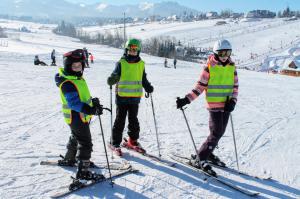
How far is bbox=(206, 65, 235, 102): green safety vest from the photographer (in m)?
4.76

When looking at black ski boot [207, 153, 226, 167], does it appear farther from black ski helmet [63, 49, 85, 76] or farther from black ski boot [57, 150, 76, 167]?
black ski helmet [63, 49, 85, 76]

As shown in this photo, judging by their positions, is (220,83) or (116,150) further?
(116,150)

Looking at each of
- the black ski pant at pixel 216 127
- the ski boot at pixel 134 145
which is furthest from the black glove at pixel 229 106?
the ski boot at pixel 134 145

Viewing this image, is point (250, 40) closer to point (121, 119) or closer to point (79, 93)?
point (121, 119)

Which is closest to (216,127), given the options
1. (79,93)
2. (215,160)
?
(215,160)

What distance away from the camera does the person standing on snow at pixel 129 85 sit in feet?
17.4

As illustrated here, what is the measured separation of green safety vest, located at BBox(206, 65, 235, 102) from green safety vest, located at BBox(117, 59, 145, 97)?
118 cm

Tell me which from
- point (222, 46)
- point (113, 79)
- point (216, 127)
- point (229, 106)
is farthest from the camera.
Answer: point (113, 79)

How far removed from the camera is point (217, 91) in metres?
4.86

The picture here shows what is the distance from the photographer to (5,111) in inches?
344

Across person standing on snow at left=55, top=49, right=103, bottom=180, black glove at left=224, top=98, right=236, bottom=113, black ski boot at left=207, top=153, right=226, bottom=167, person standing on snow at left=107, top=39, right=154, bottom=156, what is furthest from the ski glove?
black ski boot at left=207, top=153, right=226, bottom=167

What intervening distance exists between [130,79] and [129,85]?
10cm

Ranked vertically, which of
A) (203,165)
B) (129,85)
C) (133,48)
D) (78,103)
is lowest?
(203,165)

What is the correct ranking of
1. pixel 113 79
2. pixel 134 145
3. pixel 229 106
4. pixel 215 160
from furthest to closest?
pixel 134 145, pixel 215 160, pixel 113 79, pixel 229 106
